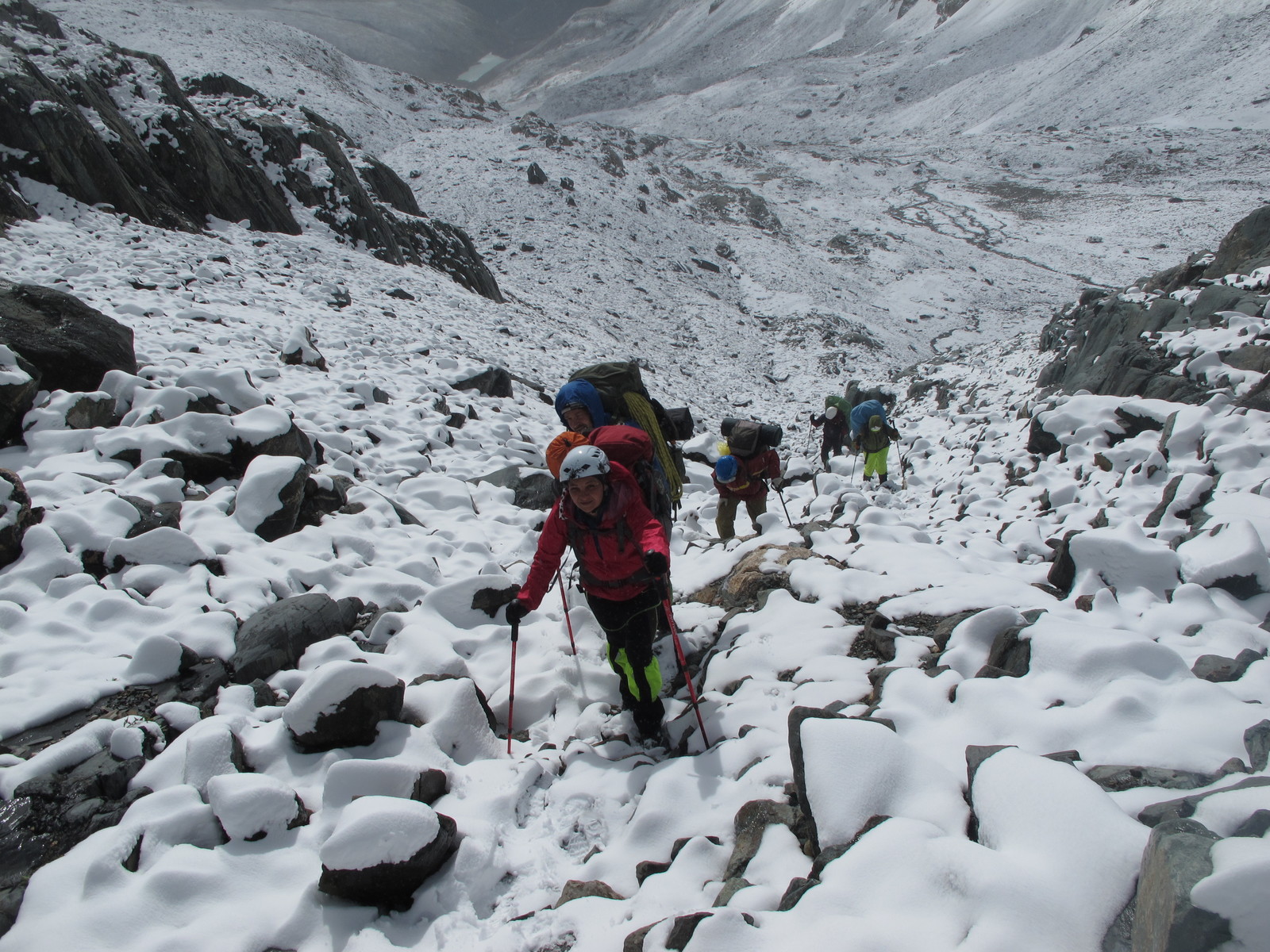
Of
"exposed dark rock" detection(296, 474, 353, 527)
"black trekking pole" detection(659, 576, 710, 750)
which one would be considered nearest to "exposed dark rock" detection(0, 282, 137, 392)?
"exposed dark rock" detection(296, 474, 353, 527)

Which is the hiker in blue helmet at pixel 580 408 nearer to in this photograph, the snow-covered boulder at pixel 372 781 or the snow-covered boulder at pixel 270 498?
the snow-covered boulder at pixel 372 781

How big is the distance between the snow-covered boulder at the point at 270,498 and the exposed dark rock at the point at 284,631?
121cm

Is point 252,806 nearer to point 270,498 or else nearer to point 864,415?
point 270,498

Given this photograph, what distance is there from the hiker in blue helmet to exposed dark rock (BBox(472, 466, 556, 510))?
2.92 metres

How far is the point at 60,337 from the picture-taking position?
6.34 m

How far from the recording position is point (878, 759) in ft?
8.38

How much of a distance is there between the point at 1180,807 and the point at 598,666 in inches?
133

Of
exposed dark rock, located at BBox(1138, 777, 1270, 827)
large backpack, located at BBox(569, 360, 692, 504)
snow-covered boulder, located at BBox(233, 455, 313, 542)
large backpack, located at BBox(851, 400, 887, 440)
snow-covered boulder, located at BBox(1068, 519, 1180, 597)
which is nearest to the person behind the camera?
exposed dark rock, located at BBox(1138, 777, 1270, 827)

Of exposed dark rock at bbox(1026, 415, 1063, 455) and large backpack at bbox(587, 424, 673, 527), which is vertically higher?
large backpack at bbox(587, 424, 673, 527)

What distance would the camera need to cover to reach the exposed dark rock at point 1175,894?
4.51ft

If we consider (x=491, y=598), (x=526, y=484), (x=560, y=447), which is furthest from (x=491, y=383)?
(x=560, y=447)

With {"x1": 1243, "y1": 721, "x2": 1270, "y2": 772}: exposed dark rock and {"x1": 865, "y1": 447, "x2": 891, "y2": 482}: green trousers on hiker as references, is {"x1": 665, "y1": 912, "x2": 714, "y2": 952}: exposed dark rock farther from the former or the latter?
{"x1": 865, "y1": 447, "x2": 891, "y2": 482}: green trousers on hiker

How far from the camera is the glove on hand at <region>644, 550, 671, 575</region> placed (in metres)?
3.59

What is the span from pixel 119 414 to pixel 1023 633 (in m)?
8.25
